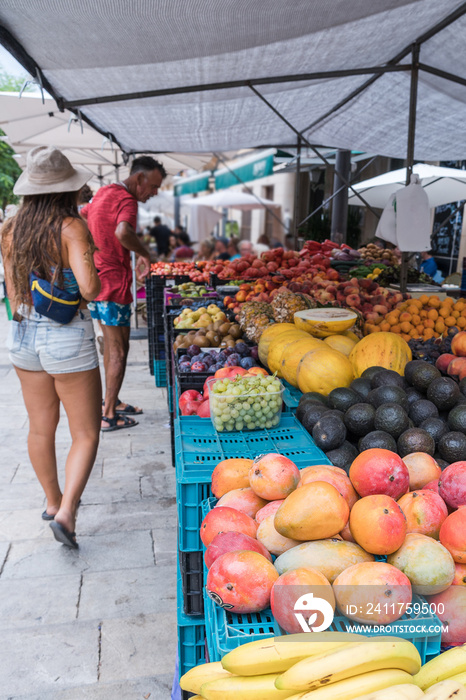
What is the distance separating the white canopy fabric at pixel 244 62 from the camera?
3.43m

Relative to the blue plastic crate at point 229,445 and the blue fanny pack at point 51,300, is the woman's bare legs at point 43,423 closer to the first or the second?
the blue fanny pack at point 51,300

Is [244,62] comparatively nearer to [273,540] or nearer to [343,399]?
[343,399]

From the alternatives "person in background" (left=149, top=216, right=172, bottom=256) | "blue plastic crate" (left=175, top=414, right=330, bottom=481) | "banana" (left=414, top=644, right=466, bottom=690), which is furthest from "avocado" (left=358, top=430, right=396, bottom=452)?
"person in background" (left=149, top=216, right=172, bottom=256)

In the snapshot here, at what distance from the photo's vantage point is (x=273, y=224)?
854 inches

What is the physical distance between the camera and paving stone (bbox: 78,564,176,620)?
2756mm

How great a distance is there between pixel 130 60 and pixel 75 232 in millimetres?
2227

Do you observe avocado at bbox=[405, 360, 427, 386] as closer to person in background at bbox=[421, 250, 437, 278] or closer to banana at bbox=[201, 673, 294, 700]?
banana at bbox=[201, 673, 294, 700]

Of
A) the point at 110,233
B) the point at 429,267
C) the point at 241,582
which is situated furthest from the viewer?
Result: the point at 429,267

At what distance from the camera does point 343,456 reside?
1941 mm

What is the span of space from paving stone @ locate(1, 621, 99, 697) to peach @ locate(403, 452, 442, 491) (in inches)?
66.8

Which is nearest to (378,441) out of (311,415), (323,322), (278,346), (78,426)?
(311,415)

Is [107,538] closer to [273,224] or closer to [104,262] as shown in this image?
[104,262]

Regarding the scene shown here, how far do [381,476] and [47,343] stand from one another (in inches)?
85.0

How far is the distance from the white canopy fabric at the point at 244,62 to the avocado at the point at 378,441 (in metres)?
2.84
